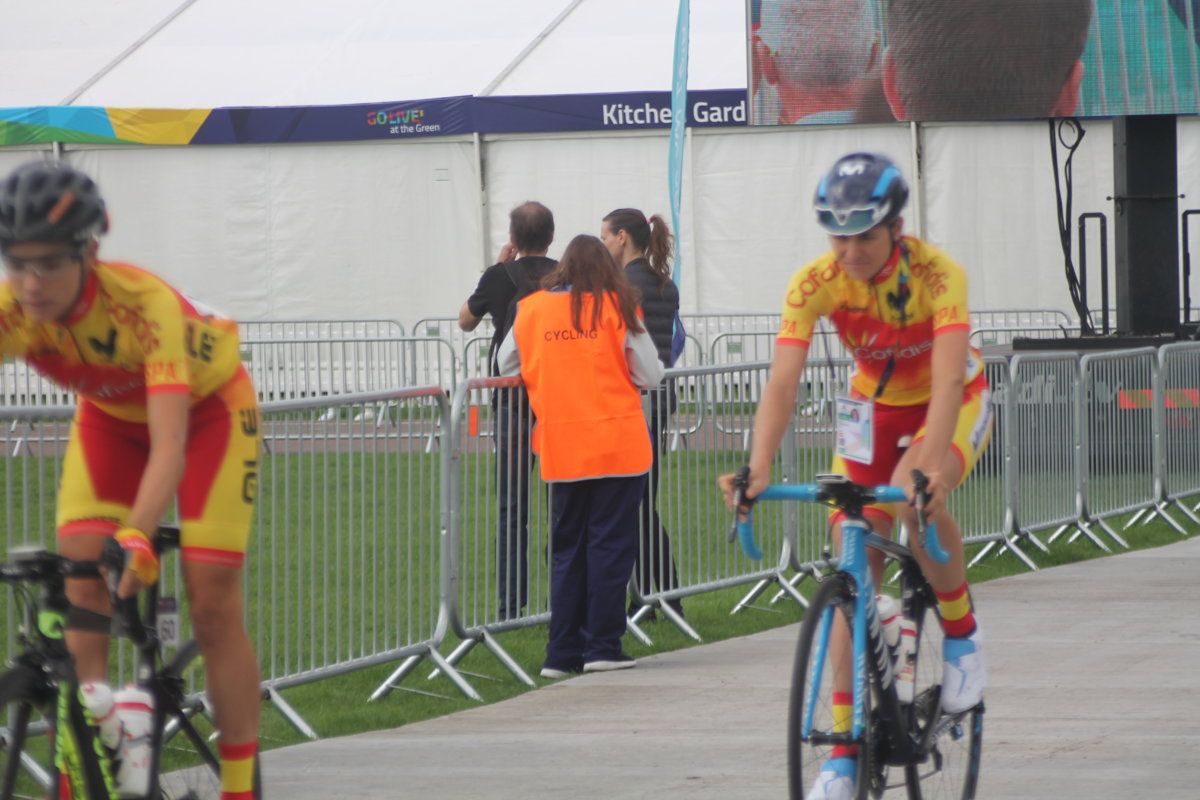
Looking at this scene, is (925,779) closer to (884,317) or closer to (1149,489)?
(884,317)

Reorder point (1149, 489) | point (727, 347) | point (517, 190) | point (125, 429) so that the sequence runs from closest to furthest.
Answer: point (125, 429) < point (1149, 489) < point (727, 347) < point (517, 190)

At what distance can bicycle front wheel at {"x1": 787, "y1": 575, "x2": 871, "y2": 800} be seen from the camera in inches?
197

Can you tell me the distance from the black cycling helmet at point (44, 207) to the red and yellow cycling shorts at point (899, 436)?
2296 millimetres

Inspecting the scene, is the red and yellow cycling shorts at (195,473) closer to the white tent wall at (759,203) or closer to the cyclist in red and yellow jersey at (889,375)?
the cyclist in red and yellow jersey at (889,375)

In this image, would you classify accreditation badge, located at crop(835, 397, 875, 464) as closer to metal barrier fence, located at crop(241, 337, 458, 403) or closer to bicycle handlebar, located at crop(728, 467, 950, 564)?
bicycle handlebar, located at crop(728, 467, 950, 564)

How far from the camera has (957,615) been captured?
224 inches

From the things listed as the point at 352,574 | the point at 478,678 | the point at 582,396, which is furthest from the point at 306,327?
the point at 352,574

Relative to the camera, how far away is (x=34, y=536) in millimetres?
6809

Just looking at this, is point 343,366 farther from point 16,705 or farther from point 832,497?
point 16,705

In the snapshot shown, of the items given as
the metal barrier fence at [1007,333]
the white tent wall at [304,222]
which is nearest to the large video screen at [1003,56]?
the metal barrier fence at [1007,333]

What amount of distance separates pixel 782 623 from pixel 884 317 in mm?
5131

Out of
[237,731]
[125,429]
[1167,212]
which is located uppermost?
[1167,212]

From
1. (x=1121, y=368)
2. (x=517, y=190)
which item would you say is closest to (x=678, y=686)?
(x=1121, y=368)

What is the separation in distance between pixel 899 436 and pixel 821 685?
36.6 inches
